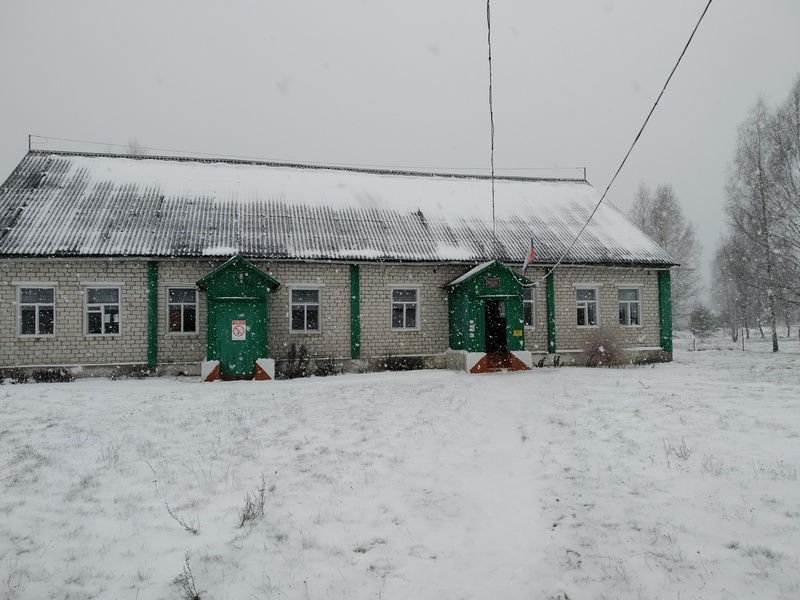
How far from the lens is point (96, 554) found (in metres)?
3.84

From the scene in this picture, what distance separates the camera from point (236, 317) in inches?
564

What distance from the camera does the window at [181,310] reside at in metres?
15.2

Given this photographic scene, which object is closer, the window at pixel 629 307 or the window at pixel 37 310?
the window at pixel 37 310

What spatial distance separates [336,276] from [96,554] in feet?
41.8

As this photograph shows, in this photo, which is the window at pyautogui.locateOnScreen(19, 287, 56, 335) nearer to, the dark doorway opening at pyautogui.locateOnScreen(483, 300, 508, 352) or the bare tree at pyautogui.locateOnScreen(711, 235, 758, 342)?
the dark doorway opening at pyautogui.locateOnScreen(483, 300, 508, 352)

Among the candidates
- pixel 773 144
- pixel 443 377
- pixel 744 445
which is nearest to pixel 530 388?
pixel 443 377

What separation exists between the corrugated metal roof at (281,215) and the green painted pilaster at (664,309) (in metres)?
0.71

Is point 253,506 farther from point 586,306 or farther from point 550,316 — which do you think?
point 586,306

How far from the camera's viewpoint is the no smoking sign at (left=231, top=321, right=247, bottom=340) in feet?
46.8

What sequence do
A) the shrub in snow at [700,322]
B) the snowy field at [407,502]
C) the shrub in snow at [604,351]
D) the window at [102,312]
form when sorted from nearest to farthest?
1. the snowy field at [407,502]
2. the window at [102,312]
3. the shrub in snow at [604,351]
4. the shrub in snow at [700,322]

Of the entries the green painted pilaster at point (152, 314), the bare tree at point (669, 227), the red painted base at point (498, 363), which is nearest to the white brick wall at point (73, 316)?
the green painted pilaster at point (152, 314)

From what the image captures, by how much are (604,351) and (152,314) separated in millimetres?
14779

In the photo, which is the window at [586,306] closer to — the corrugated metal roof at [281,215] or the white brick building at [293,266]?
the white brick building at [293,266]

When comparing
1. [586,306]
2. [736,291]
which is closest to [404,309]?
[586,306]
